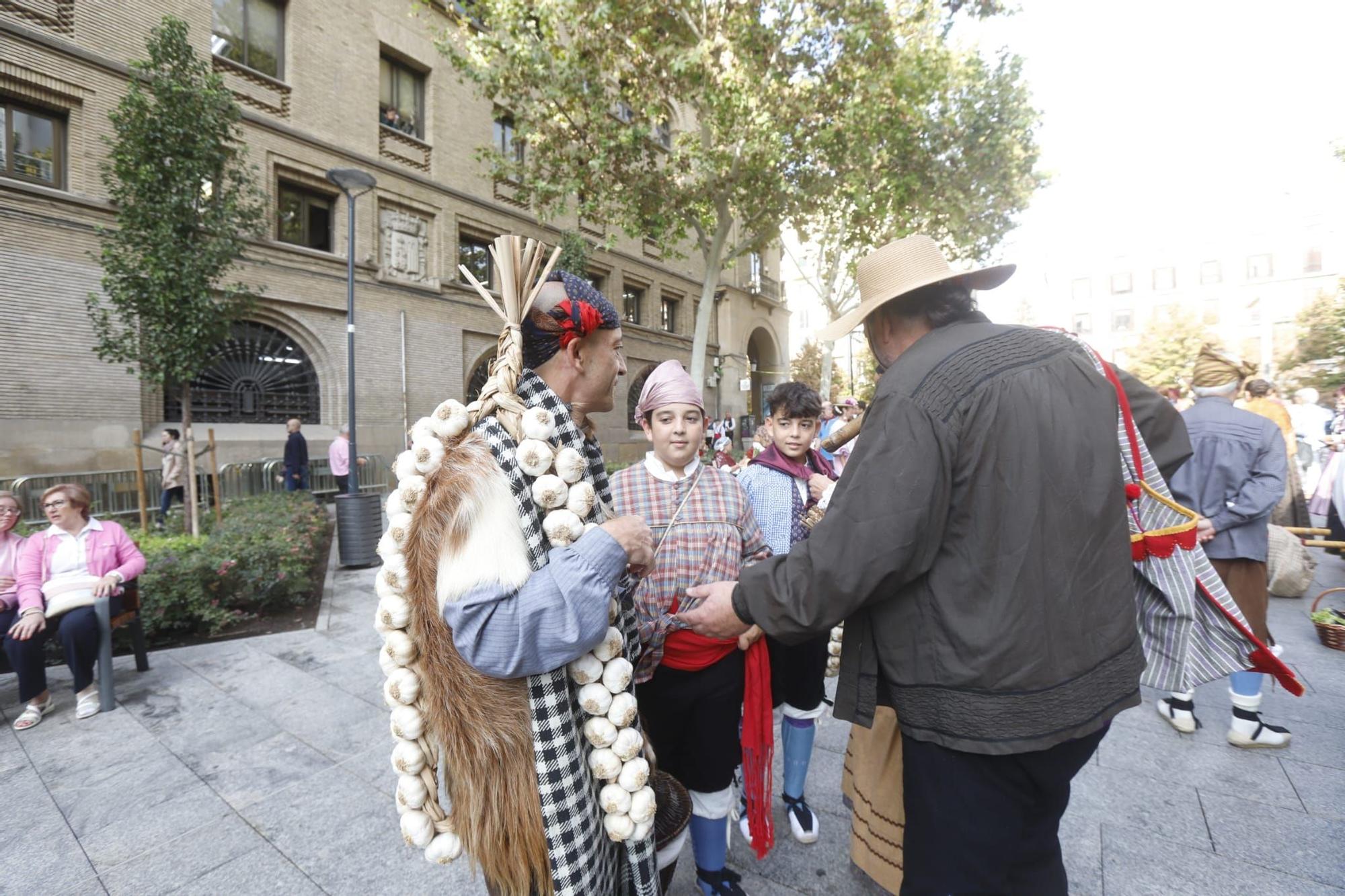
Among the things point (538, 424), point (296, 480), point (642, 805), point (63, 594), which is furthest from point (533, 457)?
point (296, 480)

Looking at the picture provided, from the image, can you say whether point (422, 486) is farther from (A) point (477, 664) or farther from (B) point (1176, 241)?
(B) point (1176, 241)

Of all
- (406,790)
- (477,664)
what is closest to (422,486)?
(477,664)

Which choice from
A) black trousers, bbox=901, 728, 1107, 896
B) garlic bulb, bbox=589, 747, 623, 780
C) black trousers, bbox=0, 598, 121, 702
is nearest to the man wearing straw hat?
black trousers, bbox=901, 728, 1107, 896

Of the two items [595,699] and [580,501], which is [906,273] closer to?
[580,501]

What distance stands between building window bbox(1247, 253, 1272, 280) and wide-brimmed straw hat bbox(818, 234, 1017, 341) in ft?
224

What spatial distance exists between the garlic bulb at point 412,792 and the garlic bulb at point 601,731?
45cm

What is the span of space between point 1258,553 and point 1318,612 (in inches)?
79.6

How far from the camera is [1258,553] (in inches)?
137

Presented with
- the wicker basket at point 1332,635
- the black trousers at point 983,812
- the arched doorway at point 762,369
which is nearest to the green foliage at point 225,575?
the black trousers at point 983,812

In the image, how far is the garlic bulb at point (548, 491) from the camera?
1369 millimetres

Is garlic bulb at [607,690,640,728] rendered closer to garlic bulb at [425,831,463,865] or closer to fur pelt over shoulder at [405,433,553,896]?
fur pelt over shoulder at [405,433,553,896]

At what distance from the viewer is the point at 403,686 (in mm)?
1451

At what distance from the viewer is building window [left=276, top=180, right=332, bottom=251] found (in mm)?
13578

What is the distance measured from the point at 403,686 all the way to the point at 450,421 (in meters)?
0.64
